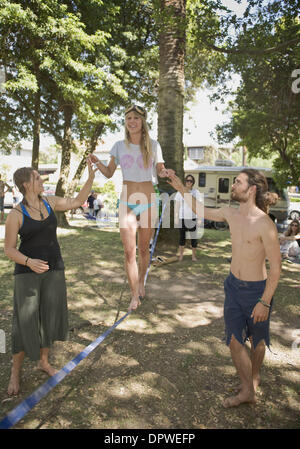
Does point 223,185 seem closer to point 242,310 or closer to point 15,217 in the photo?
point 242,310

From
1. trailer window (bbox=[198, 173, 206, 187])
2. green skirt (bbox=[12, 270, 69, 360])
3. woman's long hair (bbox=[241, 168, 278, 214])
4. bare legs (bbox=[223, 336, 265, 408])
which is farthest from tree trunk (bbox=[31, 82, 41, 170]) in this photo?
bare legs (bbox=[223, 336, 265, 408])

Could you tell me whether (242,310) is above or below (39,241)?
below

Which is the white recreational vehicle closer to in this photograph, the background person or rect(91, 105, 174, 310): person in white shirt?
the background person

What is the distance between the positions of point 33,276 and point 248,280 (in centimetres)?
181

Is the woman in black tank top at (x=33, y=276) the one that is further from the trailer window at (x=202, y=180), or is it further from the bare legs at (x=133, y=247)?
the trailer window at (x=202, y=180)

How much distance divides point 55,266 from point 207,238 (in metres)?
9.65

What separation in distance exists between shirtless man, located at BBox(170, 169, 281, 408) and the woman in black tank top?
5.05 feet

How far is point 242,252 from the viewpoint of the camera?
8.34ft

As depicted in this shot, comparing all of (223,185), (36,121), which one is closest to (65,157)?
(36,121)

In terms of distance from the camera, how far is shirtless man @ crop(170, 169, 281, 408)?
2445 millimetres

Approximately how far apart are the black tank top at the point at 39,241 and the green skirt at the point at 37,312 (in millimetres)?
85

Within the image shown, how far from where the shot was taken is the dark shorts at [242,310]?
2512 millimetres

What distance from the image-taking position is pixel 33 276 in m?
2.69

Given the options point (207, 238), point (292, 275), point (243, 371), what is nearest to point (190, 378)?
point (243, 371)
